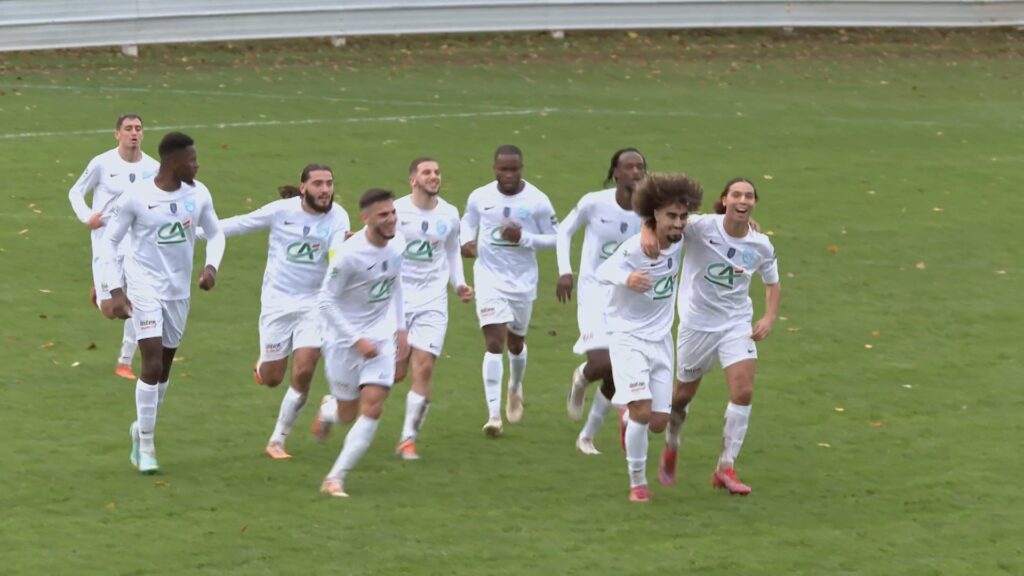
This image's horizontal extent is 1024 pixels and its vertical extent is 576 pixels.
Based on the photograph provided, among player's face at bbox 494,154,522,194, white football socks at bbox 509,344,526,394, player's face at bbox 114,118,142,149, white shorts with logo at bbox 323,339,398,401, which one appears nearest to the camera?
white shorts with logo at bbox 323,339,398,401

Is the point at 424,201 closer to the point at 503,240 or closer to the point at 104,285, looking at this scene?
the point at 503,240

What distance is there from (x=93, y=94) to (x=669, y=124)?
9.21m

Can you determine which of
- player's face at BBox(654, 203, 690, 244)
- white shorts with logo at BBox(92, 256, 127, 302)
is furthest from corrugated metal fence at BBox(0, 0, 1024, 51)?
player's face at BBox(654, 203, 690, 244)

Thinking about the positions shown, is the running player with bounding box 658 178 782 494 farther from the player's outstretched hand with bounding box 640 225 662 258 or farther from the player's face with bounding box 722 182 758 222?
the player's outstretched hand with bounding box 640 225 662 258

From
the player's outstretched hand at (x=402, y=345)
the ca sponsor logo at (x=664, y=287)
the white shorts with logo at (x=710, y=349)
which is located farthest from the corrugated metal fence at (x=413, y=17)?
the ca sponsor logo at (x=664, y=287)

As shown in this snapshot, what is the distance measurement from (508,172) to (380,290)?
7.78 feet

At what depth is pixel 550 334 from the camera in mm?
17578

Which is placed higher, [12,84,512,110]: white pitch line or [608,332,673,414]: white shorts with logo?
[12,84,512,110]: white pitch line

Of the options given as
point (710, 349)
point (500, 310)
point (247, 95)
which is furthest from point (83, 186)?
point (247, 95)

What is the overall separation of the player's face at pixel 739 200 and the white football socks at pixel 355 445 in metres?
2.75

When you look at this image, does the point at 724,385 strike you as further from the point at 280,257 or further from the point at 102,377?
the point at 102,377

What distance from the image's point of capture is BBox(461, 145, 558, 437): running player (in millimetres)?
14047

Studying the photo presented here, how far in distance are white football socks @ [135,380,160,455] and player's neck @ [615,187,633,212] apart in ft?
12.1

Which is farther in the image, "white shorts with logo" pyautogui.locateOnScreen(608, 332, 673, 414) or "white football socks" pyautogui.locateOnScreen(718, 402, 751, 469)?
"white football socks" pyautogui.locateOnScreen(718, 402, 751, 469)
